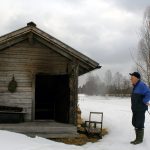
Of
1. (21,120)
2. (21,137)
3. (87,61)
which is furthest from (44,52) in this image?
(21,137)

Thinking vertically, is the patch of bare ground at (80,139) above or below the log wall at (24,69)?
below

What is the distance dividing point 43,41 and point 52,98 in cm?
545

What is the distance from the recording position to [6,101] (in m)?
13.7

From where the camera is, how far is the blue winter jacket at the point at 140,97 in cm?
1131

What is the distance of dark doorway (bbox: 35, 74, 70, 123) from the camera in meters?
14.9

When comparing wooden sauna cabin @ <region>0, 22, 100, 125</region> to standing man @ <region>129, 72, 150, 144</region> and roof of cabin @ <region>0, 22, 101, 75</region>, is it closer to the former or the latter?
roof of cabin @ <region>0, 22, 101, 75</region>

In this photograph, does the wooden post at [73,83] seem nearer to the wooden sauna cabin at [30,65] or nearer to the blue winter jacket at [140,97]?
the wooden sauna cabin at [30,65]

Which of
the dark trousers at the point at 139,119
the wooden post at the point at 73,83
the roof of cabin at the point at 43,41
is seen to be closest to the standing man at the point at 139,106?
the dark trousers at the point at 139,119

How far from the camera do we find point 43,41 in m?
13.8

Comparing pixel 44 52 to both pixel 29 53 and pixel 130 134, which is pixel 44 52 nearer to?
pixel 29 53

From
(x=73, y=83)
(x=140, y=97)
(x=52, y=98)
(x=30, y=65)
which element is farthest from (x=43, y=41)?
(x=52, y=98)

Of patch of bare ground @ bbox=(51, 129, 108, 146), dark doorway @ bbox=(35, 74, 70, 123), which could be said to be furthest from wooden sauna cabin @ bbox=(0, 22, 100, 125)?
patch of bare ground @ bbox=(51, 129, 108, 146)

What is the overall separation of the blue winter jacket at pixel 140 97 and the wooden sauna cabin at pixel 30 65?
9.25ft

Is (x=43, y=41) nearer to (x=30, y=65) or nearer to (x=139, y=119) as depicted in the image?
(x=30, y=65)
